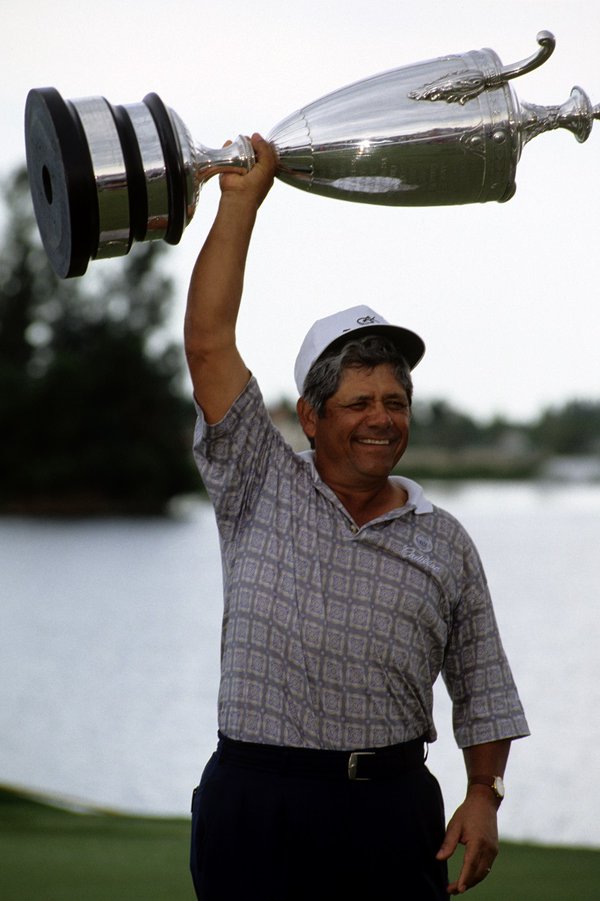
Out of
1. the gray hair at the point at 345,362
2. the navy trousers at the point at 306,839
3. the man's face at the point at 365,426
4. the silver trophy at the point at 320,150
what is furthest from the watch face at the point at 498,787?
the silver trophy at the point at 320,150

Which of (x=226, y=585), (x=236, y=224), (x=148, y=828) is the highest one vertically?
(x=236, y=224)

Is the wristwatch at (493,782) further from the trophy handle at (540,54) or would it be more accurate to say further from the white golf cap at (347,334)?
the trophy handle at (540,54)

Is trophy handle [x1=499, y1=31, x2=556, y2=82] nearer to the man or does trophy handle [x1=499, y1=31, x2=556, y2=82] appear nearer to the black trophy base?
the man

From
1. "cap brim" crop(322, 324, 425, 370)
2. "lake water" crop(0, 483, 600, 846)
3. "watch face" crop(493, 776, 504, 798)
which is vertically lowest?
"lake water" crop(0, 483, 600, 846)

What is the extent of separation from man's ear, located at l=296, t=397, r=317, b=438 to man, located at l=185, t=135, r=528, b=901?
23 mm

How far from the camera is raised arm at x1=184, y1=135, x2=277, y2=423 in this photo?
1.66 meters

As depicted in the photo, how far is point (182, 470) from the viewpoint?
30312 mm

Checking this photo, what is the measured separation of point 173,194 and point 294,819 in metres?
0.86

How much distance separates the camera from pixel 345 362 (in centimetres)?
176

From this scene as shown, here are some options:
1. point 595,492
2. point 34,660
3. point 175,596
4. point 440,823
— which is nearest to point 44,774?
point 34,660

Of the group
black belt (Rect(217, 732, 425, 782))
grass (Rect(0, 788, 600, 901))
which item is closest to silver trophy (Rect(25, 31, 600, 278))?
black belt (Rect(217, 732, 425, 782))

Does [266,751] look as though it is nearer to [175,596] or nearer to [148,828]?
[148,828]

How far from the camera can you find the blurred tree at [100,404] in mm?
29953

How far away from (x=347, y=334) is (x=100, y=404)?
29.6 m
